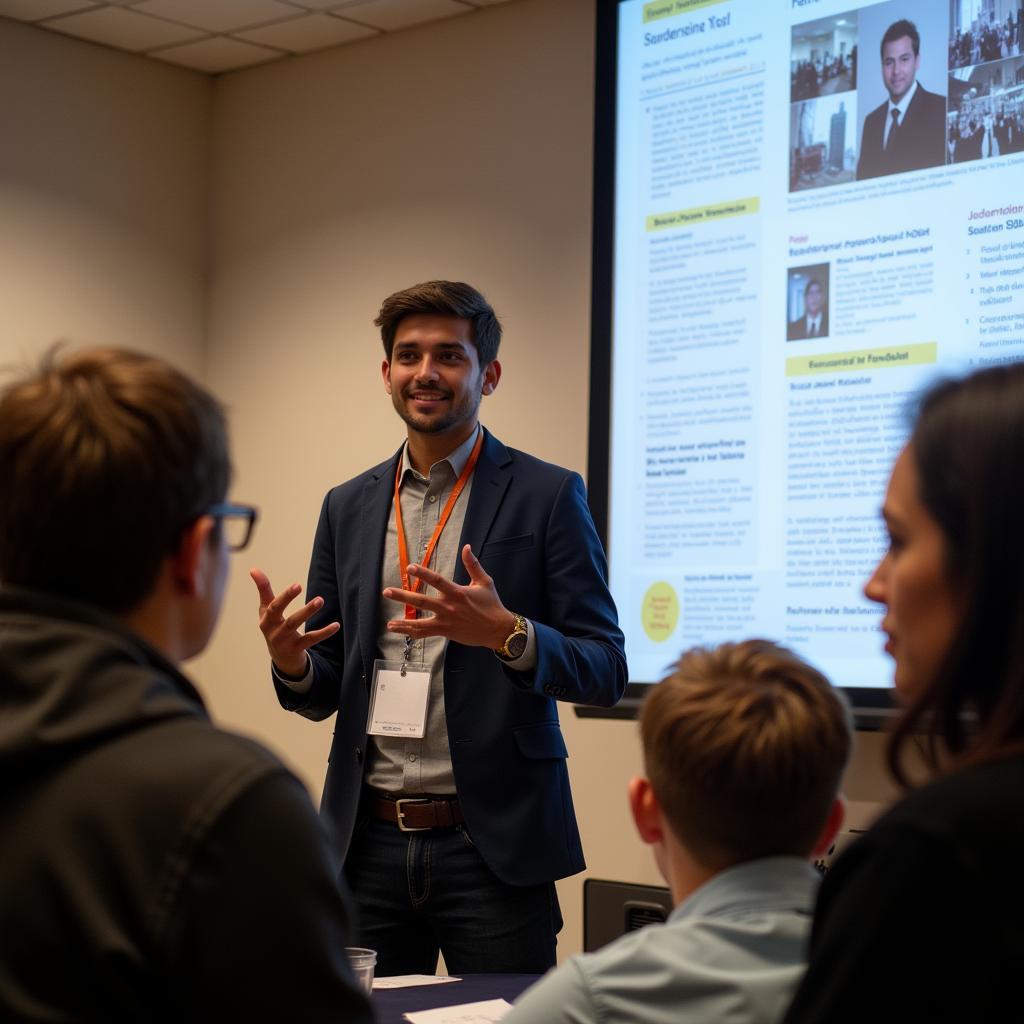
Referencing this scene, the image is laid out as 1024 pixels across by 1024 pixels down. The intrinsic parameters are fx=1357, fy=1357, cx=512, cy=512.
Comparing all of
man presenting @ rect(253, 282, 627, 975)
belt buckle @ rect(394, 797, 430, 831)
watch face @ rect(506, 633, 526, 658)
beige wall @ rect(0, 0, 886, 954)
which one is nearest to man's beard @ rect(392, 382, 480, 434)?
man presenting @ rect(253, 282, 627, 975)

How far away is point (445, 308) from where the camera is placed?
2.93 metres

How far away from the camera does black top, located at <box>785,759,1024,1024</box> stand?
0.75m

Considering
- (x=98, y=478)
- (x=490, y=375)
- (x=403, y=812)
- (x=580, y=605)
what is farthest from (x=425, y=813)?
(x=98, y=478)

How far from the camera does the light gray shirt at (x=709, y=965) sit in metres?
1.23

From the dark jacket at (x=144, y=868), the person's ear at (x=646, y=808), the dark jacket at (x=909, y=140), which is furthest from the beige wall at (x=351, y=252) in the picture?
the dark jacket at (x=144, y=868)

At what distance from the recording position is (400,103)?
4871 mm

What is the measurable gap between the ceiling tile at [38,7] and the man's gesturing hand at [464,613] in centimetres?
313

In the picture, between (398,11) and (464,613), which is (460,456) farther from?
(398,11)

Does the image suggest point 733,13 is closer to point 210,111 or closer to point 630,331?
point 630,331

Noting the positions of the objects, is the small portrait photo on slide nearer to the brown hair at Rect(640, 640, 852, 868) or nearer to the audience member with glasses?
the brown hair at Rect(640, 640, 852, 868)

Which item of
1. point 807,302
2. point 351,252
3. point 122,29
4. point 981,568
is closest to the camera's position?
point 981,568

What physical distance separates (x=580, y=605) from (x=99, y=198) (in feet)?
10.3

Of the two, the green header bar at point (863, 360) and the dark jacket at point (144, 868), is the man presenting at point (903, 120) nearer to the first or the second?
the green header bar at point (863, 360)

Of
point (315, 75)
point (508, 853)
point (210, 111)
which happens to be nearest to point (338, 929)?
point (508, 853)
